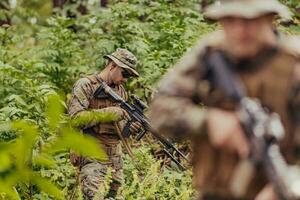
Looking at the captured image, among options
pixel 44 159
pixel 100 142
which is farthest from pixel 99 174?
pixel 44 159

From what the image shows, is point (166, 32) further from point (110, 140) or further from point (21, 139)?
point (21, 139)

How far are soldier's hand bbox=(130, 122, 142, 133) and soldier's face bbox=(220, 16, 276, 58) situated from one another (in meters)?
6.90

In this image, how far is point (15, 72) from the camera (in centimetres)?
1193

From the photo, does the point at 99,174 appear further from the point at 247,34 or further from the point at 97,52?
the point at 247,34

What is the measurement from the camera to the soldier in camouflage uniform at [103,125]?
9305mm

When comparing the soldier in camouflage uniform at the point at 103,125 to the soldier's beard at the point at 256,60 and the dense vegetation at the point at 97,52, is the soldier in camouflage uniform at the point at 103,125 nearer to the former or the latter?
the dense vegetation at the point at 97,52

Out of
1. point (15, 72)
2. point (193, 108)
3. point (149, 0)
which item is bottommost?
point (149, 0)

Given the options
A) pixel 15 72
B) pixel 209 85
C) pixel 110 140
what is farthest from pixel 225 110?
pixel 15 72

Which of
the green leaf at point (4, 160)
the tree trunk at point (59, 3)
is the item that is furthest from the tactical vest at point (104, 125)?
the tree trunk at point (59, 3)

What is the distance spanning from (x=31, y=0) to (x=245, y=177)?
68.5 feet

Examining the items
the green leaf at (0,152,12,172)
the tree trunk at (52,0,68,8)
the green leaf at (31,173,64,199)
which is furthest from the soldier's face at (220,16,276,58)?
the tree trunk at (52,0,68,8)

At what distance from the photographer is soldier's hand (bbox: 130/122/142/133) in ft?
32.8

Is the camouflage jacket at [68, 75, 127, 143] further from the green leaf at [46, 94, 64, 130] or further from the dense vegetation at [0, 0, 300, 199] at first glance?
the green leaf at [46, 94, 64, 130]

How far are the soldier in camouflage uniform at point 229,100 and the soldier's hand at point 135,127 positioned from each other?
669 centimetres
